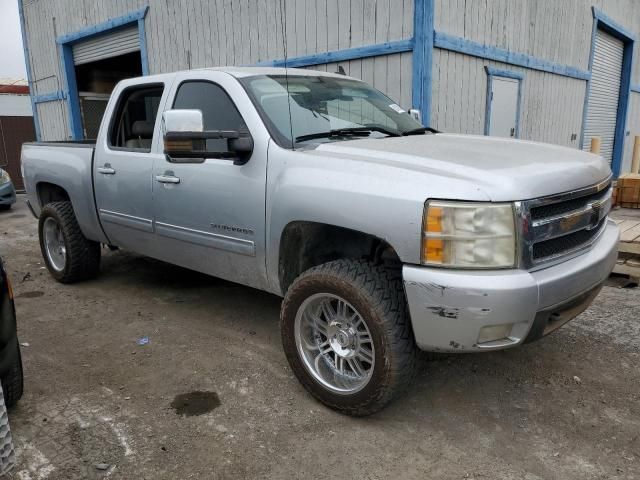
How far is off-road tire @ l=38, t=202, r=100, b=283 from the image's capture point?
5.06 meters

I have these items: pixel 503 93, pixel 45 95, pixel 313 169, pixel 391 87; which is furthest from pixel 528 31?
pixel 45 95

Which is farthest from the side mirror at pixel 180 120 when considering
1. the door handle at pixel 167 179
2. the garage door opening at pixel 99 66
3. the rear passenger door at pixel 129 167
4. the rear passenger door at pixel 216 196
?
the garage door opening at pixel 99 66

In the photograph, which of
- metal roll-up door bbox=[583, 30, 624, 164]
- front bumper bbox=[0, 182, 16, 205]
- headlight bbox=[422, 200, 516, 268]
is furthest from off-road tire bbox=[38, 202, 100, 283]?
metal roll-up door bbox=[583, 30, 624, 164]

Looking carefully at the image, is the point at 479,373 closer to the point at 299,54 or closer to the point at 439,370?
the point at 439,370

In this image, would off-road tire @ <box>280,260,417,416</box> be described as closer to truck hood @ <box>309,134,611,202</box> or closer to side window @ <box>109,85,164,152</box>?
truck hood @ <box>309,134,611,202</box>

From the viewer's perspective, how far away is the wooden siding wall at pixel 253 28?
6.85m

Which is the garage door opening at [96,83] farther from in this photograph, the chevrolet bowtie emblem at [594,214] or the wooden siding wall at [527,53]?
the chevrolet bowtie emblem at [594,214]

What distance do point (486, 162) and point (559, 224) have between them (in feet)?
1.53

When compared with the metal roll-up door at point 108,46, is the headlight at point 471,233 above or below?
below

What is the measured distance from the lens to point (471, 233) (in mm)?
2328

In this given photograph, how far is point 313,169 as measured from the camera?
286 centimetres

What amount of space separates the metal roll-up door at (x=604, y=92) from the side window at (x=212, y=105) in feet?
35.0

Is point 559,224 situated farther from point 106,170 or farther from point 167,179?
point 106,170

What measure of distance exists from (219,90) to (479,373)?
2595 millimetres
